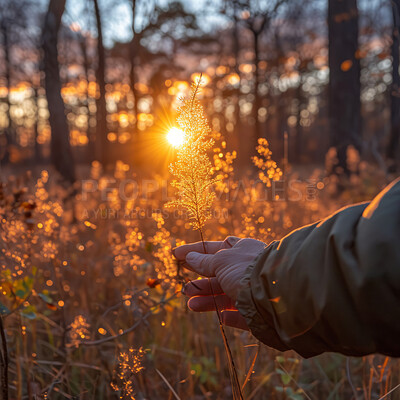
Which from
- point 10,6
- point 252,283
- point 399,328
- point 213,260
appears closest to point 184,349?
point 213,260

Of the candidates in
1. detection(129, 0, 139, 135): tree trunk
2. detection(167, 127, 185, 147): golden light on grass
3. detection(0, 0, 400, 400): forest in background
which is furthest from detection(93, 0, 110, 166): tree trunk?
detection(167, 127, 185, 147): golden light on grass

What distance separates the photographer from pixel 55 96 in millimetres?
5332

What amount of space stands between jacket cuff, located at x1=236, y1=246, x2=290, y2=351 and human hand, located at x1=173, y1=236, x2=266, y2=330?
0.11 feet

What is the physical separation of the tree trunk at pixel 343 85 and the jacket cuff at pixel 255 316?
597cm

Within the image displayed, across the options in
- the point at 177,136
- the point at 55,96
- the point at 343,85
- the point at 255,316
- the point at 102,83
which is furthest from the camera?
the point at 102,83

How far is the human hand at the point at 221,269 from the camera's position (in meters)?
0.98

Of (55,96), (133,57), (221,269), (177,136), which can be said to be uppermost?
(133,57)

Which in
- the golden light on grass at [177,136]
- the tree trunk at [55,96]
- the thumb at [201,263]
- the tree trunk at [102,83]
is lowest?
the thumb at [201,263]

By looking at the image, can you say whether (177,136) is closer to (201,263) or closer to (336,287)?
(201,263)

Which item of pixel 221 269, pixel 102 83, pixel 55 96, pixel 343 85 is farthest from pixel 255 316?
pixel 102 83

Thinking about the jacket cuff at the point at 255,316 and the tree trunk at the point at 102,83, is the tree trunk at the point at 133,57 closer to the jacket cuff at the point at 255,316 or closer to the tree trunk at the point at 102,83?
the tree trunk at the point at 102,83

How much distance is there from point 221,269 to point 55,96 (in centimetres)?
512

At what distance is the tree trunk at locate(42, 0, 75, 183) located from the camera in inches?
199

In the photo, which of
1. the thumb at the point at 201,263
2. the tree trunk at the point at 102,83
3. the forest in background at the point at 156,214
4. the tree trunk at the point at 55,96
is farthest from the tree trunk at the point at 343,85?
the tree trunk at the point at 102,83
